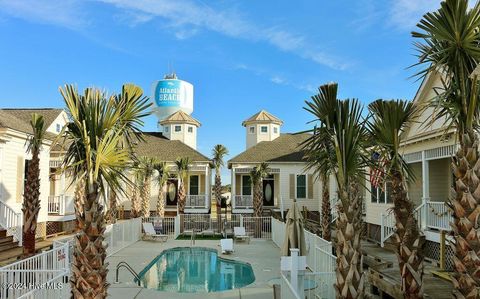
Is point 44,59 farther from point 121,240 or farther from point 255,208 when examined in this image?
point 255,208

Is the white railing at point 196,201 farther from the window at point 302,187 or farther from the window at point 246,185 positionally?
the window at point 302,187

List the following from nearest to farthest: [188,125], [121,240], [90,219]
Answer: [90,219], [121,240], [188,125]

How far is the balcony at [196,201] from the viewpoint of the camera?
30587 mm

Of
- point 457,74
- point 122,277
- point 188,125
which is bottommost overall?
point 122,277

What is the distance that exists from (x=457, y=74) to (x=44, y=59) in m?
17.7

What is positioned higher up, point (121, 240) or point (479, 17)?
point (479, 17)

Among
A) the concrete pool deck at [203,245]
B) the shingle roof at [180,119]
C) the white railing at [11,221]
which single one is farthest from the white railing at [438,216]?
the shingle roof at [180,119]

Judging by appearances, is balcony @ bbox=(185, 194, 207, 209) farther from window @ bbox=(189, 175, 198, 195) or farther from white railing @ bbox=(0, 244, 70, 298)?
white railing @ bbox=(0, 244, 70, 298)

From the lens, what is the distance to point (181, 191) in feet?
90.5

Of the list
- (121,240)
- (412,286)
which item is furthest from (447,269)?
(121,240)

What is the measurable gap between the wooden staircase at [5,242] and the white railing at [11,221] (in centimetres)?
21

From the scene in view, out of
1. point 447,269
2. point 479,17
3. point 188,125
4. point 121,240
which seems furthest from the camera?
point 188,125

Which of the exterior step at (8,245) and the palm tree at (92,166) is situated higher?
the palm tree at (92,166)

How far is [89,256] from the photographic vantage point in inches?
258
